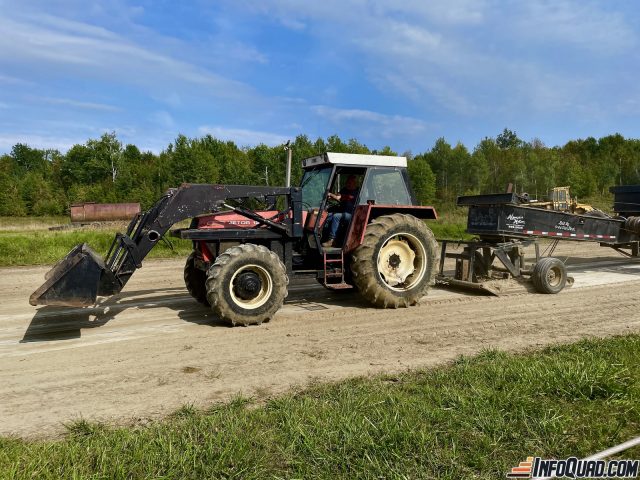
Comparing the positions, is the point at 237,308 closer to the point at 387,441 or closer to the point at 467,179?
the point at 387,441

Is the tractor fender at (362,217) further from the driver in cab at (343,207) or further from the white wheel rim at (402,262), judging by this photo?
the white wheel rim at (402,262)

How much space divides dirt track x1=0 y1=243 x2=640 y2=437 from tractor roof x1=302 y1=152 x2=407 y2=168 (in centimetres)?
224

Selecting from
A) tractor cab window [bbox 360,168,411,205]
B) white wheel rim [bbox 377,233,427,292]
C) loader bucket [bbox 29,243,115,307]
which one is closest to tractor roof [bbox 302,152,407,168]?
tractor cab window [bbox 360,168,411,205]

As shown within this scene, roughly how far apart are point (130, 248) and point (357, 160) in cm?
359

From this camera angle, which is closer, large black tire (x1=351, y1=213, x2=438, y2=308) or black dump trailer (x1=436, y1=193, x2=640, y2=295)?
large black tire (x1=351, y1=213, x2=438, y2=308)

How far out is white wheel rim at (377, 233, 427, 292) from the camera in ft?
24.1

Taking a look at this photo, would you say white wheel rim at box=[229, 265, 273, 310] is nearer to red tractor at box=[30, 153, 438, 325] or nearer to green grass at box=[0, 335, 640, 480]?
red tractor at box=[30, 153, 438, 325]

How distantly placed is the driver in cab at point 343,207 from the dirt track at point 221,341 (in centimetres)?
111

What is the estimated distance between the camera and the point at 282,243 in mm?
7000

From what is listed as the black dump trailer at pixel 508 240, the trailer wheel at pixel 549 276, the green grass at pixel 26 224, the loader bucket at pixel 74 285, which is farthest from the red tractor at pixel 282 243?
the green grass at pixel 26 224

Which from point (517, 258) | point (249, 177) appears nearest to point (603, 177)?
point (249, 177)

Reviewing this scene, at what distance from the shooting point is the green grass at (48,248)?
42.1 ft

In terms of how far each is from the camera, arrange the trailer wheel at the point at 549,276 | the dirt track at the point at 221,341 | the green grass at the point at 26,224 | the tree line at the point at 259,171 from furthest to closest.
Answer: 1. the tree line at the point at 259,171
2. the green grass at the point at 26,224
3. the trailer wheel at the point at 549,276
4. the dirt track at the point at 221,341

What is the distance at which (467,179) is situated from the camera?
53969mm
